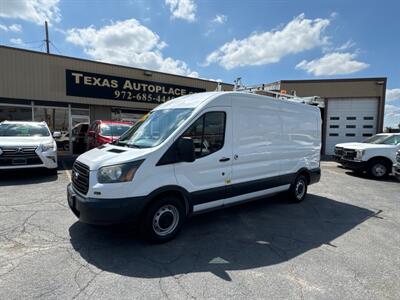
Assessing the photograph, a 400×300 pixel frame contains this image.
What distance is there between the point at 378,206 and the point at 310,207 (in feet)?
6.05

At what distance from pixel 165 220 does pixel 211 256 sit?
857 millimetres

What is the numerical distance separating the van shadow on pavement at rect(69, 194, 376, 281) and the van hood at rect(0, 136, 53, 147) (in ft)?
14.6

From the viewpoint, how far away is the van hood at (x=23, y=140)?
23.9ft

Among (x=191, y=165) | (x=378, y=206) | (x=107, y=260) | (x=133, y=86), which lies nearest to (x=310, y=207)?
(x=378, y=206)

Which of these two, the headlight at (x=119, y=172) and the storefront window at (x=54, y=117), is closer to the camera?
the headlight at (x=119, y=172)

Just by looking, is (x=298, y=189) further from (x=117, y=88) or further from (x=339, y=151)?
(x=117, y=88)

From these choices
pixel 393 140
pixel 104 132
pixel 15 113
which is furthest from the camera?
pixel 15 113

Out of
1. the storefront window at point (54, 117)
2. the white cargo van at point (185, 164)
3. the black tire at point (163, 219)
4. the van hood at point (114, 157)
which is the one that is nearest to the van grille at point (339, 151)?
the white cargo van at point (185, 164)

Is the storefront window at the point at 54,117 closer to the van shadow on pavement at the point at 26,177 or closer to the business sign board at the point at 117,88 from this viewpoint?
the business sign board at the point at 117,88

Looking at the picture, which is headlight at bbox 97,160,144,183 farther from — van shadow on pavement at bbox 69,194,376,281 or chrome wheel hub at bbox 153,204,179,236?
van shadow on pavement at bbox 69,194,376,281

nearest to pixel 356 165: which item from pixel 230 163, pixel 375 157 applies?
pixel 375 157

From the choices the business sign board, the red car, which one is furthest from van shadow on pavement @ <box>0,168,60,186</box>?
the business sign board

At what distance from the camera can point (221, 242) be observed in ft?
13.2

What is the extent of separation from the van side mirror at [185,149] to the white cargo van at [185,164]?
1 cm
